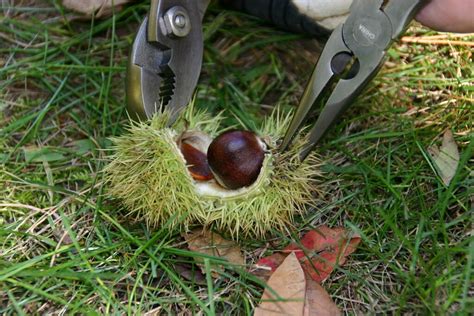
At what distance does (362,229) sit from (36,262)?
0.85 m

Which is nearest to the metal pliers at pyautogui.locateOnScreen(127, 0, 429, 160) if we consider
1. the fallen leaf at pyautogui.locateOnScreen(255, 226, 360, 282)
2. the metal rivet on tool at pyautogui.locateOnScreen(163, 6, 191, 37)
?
the metal rivet on tool at pyautogui.locateOnScreen(163, 6, 191, 37)

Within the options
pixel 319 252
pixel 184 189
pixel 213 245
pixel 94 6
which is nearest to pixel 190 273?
pixel 213 245

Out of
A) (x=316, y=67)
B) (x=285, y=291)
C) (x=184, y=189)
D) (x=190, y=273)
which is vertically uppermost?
(x=316, y=67)

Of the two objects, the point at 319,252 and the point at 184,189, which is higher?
the point at 184,189

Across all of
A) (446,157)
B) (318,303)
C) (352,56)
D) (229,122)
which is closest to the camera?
(318,303)

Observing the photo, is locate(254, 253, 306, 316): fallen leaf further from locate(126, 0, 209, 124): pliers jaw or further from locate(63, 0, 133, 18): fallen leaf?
locate(63, 0, 133, 18): fallen leaf

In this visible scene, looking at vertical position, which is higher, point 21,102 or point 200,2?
point 200,2

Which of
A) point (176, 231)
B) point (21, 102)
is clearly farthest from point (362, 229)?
point (21, 102)

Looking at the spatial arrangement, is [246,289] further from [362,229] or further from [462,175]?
[462,175]

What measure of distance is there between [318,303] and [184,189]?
0.42 meters

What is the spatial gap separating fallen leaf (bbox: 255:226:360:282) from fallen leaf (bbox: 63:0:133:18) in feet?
3.47

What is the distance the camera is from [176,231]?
5.63ft

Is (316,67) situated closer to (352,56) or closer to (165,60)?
(352,56)

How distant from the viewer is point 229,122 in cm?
204
